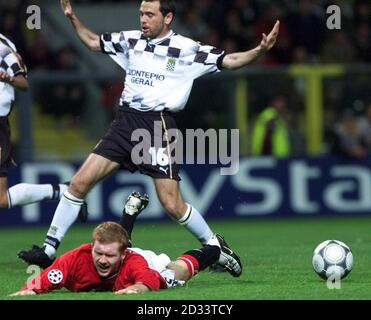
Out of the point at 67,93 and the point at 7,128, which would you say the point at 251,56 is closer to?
the point at 7,128

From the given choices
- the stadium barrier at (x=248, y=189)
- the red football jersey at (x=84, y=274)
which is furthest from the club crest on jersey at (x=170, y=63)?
the stadium barrier at (x=248, y=189)

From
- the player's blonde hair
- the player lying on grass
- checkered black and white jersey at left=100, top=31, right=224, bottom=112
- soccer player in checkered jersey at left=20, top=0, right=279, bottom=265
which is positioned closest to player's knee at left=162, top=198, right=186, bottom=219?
soccer player in checkered jersey at left=20, top=0, right=279, bottom=265

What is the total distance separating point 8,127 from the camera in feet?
34.4

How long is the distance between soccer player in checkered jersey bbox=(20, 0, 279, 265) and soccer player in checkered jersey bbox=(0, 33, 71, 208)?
71 cm

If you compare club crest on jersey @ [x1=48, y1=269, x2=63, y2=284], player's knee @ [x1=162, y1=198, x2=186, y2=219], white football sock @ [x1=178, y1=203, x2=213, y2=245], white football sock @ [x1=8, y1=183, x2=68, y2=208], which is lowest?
club crest on jersey @ [x1=48, y1=269, x2=63, y2=284]

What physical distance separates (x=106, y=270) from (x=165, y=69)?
225cm

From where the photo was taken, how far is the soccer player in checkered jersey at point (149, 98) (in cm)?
947

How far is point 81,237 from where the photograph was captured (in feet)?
44.2

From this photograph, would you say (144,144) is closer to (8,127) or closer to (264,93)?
(8,127)

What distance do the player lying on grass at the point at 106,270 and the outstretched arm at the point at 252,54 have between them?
183 centimetres

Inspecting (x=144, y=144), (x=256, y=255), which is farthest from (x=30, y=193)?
(x=256, y=255)

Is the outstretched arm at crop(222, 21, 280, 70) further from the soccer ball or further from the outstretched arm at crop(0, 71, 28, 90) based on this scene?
the outstretched arm at crop(0, 71, 28, 90)

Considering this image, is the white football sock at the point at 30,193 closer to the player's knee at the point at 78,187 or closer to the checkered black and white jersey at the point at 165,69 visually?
the player's knee at the point at 78,187

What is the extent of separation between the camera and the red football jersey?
789 cm
